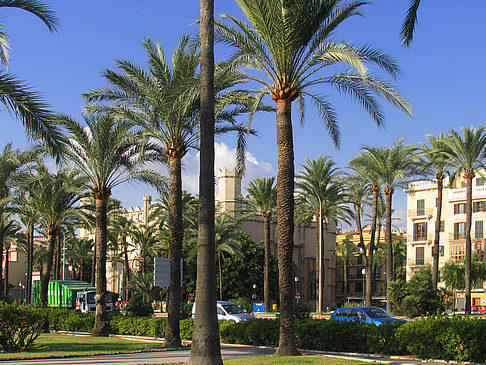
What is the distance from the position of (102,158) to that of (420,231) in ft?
190

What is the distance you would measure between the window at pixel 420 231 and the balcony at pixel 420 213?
1.14 m

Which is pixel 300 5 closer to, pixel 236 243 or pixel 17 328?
pixel 17 328

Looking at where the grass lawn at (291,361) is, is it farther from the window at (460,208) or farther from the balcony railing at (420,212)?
the balcony railing at (420,212)

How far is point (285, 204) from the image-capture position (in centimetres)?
1831

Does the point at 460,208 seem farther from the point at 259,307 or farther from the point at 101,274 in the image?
the point at 101,274

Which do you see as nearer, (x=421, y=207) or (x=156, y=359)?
(x=156, y=359)

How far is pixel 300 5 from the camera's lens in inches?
676

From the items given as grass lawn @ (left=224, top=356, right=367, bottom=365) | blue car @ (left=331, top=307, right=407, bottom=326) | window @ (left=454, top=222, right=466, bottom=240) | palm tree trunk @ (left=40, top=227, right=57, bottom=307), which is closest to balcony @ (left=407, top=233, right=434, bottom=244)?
window @ (left=454, top=222, right=466, bottom=240)

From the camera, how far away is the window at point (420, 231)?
250 feet

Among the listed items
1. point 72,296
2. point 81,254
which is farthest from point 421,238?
point 72,296

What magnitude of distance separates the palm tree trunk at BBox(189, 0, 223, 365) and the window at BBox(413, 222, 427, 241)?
66104 mm

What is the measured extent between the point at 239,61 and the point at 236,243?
134ft

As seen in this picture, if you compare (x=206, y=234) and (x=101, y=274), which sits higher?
(x=206, y=234)

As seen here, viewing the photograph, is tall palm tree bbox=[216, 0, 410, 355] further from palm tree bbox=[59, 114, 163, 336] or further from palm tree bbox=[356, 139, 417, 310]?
palm tree bbox=[356, 139, 417, 310]
